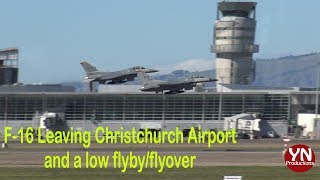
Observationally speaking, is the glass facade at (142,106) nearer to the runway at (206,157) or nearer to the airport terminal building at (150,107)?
the airport terminal building at (150,107)

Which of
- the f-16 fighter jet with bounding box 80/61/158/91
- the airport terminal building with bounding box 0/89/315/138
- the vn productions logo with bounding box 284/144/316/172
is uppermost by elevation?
the f-16 fighter jet with bounding box 80/61/158/91

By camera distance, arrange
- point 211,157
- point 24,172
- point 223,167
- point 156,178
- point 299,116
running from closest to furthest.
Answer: point 156,178, point 24,172, point 223,167, point 211,157, point 299,116

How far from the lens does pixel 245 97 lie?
17325 cm

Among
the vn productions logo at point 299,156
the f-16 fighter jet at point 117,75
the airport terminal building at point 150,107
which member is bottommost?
the airport terminal building at point 150,107

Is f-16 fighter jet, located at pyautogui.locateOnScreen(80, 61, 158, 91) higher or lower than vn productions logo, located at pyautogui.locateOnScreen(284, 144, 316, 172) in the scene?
Result: higher

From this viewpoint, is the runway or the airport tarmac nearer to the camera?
the runway

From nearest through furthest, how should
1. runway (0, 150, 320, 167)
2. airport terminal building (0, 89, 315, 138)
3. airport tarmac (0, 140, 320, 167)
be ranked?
runway (0, 150, 320, 167) < airport tarmac (0, 140, 320, 167) < airport terminal building (0, 89, 315, 138)

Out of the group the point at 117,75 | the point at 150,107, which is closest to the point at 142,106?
the point at 150,107

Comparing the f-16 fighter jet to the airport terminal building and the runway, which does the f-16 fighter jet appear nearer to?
the runway

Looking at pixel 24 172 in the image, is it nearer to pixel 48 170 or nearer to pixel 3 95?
pixel 48 170

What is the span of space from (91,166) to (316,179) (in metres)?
19.4

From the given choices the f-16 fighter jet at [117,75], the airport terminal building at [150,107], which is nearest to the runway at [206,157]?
the f-16 fighter jet at [117,75]

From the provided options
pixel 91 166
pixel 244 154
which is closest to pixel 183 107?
pixel 244 154

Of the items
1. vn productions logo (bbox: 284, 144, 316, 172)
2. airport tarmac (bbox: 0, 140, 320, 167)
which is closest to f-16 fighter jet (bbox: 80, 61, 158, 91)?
airport tarmac (bbox: 0, 140, 320, 167)
